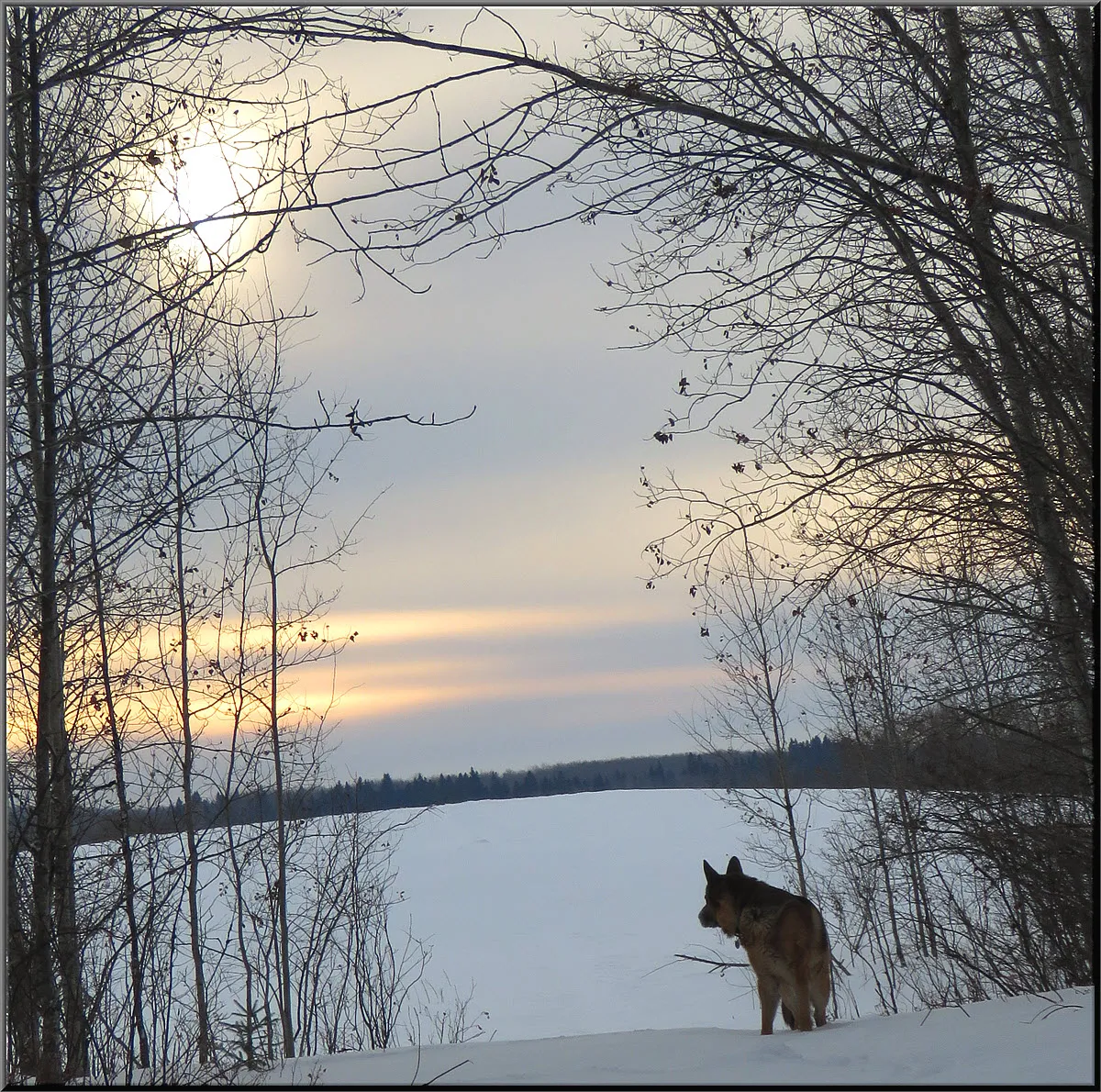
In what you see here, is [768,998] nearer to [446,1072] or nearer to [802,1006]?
[802,1006]

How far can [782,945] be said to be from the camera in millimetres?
4418

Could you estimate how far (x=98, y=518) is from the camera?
4.86 meters

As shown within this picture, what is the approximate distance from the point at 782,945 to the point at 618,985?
24982mm

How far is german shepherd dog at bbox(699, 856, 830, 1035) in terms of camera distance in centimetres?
439

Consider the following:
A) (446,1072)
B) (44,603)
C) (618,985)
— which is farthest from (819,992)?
(618,985)

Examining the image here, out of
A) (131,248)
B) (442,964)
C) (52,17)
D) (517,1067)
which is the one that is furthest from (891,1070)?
(442,964)

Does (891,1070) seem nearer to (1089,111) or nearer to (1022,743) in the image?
(1022,743)

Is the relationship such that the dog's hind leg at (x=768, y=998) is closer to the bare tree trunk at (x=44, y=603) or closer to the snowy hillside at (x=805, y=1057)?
the snowy hillside at (x=805, y=1057)

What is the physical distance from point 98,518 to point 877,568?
3945mm

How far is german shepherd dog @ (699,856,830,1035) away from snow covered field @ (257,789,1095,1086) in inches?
7.1

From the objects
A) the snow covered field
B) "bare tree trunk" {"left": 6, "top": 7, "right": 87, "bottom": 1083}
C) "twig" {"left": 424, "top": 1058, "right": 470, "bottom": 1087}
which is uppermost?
"bare tree trunk" {"left": 6, "top": 7, "right": 87, "bottom": 1083}

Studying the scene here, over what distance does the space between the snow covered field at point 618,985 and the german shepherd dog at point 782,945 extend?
18 centimetres

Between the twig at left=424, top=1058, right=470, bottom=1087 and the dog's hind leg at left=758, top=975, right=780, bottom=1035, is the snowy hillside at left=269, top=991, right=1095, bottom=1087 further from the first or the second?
the dog's hind leg at left=758, top=975, right=780, bottom=1035

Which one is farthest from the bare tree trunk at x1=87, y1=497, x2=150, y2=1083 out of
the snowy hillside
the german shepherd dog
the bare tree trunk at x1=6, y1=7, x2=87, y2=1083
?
the german shepherd dog
